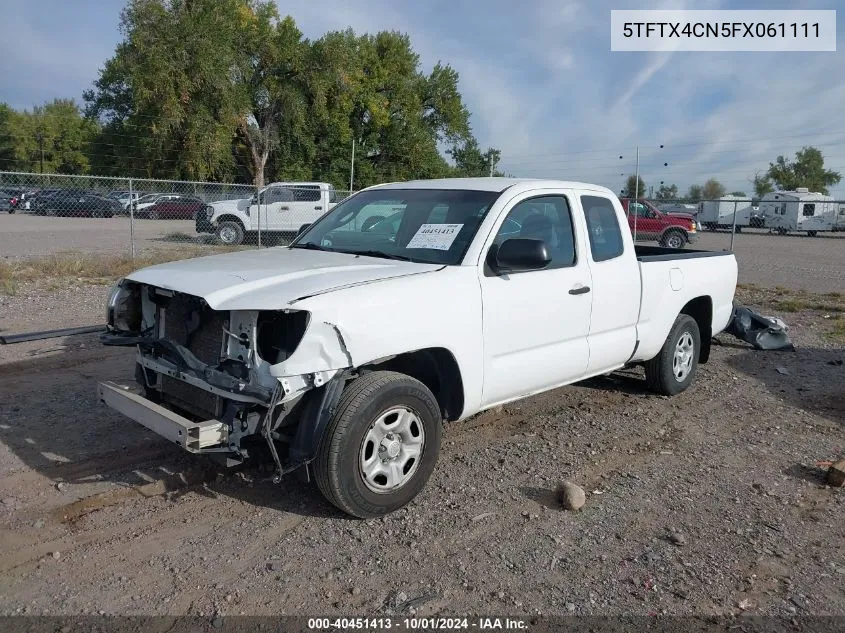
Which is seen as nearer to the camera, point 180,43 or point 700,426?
point 700,426

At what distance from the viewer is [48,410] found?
542 centimetres

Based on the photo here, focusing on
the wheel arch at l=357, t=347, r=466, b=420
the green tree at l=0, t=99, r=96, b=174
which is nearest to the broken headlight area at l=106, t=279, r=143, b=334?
the wheel arch at l=357, t=347, r=466, b=420

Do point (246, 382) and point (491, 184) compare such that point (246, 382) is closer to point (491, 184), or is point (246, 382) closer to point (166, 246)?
point (491, 184)

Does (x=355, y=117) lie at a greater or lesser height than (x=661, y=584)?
greater

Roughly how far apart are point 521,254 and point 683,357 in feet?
9.57

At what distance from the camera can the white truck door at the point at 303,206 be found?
20.6 meters

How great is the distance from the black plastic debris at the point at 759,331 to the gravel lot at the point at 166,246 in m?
6.43

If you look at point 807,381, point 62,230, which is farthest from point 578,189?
point 62,230

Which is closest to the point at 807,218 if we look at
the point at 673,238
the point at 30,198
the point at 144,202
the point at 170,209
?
the point at 673,238

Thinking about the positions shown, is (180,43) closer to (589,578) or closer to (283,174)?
(283,174)

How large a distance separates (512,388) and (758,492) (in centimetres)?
162

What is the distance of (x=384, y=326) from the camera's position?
3.70m

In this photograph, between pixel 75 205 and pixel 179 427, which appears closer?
pixel 179 427

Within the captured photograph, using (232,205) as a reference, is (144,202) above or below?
above
